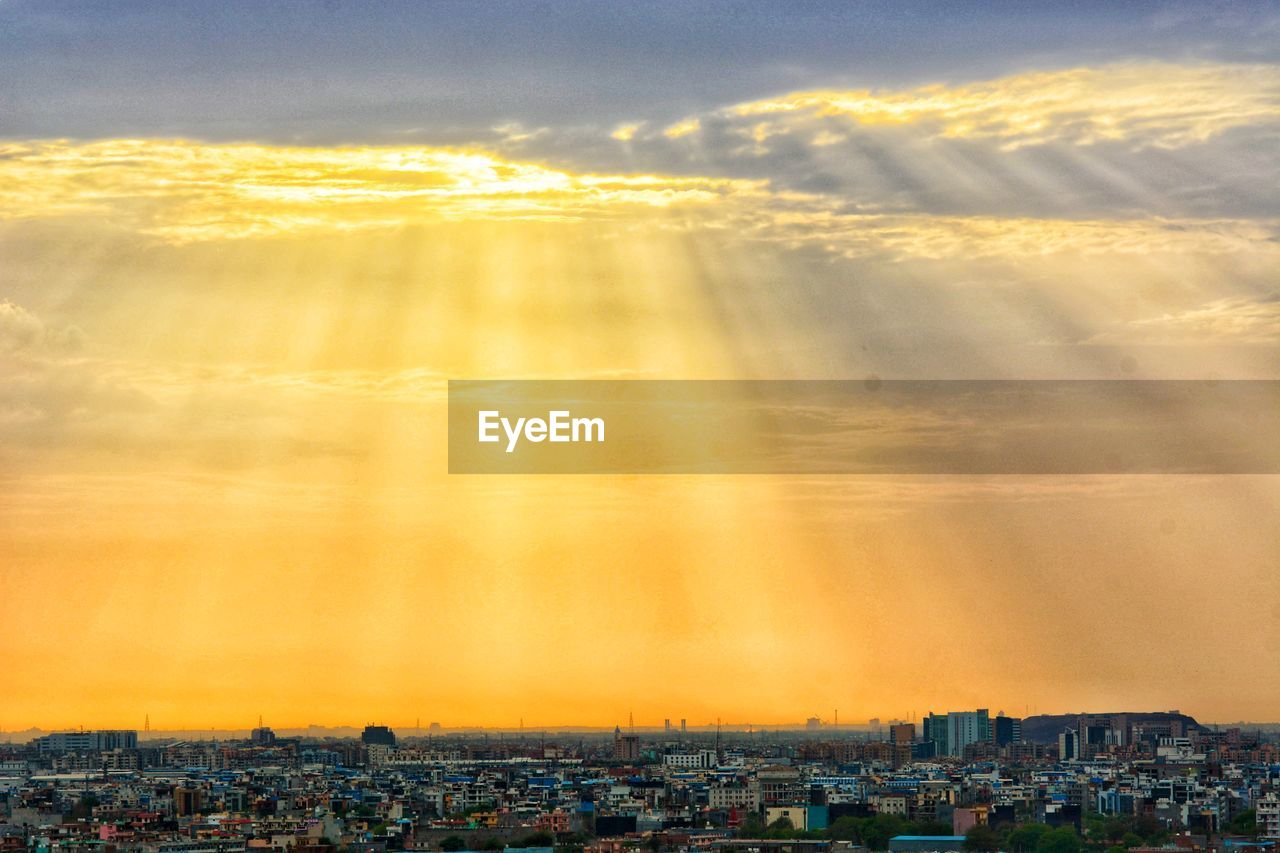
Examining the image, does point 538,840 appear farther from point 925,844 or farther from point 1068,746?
point 1068,746

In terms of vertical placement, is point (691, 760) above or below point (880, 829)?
above

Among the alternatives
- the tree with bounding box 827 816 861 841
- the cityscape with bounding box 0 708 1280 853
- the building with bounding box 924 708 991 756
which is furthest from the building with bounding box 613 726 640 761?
the tree with bounding box 827 816 861 841

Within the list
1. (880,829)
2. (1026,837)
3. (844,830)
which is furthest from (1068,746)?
(1026,837)

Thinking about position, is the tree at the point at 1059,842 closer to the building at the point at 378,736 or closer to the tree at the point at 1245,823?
the tree at the point at 1245,823

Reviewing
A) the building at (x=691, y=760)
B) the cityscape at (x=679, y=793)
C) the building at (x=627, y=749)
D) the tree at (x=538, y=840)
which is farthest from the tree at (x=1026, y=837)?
the building at (x=627, y=749)

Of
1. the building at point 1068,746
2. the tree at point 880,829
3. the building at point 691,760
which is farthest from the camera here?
the building at point 691,760
